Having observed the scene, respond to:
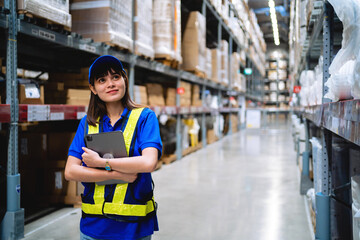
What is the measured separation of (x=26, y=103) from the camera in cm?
285

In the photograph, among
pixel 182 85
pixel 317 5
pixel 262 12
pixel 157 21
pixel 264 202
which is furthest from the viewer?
pixel 262 12

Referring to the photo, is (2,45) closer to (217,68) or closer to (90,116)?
(90,116)

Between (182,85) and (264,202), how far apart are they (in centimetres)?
379

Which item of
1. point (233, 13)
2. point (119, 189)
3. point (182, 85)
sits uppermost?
point (233, 13)

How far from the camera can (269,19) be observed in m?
21.2

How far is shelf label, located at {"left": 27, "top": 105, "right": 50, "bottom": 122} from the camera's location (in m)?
2.75

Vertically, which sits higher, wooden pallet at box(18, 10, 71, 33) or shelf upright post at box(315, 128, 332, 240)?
wooden pallet at box(18, 10, 71, 33)

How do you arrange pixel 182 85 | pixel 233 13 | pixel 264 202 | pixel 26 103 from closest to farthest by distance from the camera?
pixel 26 103 → pixel 264 202 → pixel 182 85 → pixel 233 13

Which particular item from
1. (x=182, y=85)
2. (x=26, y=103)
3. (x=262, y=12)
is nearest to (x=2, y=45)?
(x=26, y=103)

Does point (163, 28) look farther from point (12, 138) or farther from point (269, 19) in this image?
point (269, 19)

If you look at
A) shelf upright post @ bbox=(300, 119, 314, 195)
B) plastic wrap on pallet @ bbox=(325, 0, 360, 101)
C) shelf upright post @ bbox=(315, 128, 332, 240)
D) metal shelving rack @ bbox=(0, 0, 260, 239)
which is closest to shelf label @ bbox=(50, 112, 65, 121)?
metal shelving rack @ bbox=(0, 0, 260, 239)

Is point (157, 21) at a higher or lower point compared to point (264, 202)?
higher

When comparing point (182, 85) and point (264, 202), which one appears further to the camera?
point (182, 85)

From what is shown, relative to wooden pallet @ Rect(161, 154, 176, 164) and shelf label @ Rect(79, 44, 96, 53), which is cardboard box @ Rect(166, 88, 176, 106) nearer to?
wooden pallet @ Rect(161, 154, 176, 164)
